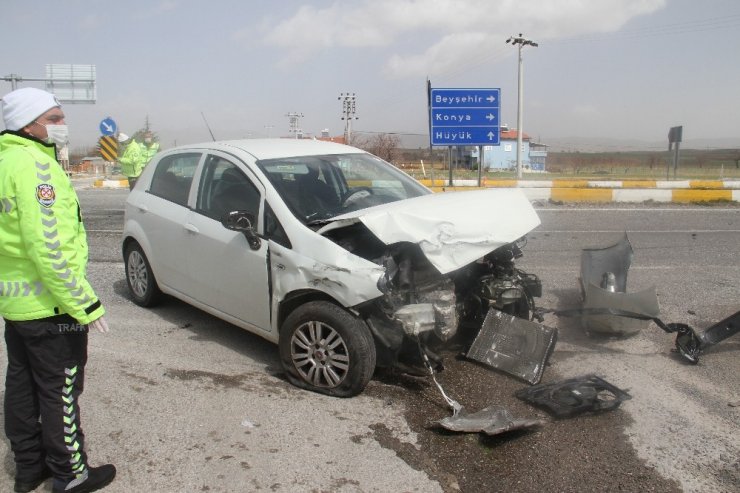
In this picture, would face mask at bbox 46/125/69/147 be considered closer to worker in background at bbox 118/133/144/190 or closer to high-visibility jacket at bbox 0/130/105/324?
high-visibility jacket at bbox 0/130/105/324

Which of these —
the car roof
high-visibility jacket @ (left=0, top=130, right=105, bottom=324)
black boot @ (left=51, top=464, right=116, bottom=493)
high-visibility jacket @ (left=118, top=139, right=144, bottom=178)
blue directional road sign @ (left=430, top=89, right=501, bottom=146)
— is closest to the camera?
high-visibility jacket @ (left=0, top=130, right=105, bottom=324)

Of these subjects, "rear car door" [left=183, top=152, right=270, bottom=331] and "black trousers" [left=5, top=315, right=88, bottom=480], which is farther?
"rear car door" [left=183, top=152, right=270, bottom=331]

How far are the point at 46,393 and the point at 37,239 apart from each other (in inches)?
29.1

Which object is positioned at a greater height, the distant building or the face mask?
the distant building

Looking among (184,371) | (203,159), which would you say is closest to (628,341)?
(184,371)

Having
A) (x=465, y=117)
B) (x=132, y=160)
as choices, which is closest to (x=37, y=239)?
(x=132, y=160)

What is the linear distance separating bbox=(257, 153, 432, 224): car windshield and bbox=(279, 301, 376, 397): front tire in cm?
71

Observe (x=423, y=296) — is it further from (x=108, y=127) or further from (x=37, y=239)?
(x=108, y=127)

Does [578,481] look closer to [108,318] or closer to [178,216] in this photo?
[178,216]

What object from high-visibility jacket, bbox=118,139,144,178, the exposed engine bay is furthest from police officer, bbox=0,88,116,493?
high-visibility jacket, bbox=118,139,144,178

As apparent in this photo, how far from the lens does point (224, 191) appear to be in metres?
4.90

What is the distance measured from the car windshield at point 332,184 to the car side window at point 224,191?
0.21 metres

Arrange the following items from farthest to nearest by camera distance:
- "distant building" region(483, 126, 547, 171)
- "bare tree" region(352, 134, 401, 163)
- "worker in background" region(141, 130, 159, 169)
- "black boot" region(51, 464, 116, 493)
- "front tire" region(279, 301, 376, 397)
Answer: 1. "distant building" region(483, 126, 547, 171)
2. "bare tree" region(352, 134, 401, 163)
3. "worker in background" region(141, 130, 159, 169)
4. "front tire" region(279, 301, 376, 397)
5. "black boot" region(51, 464, 116, 493)

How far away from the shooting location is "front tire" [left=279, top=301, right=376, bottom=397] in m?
3.89
